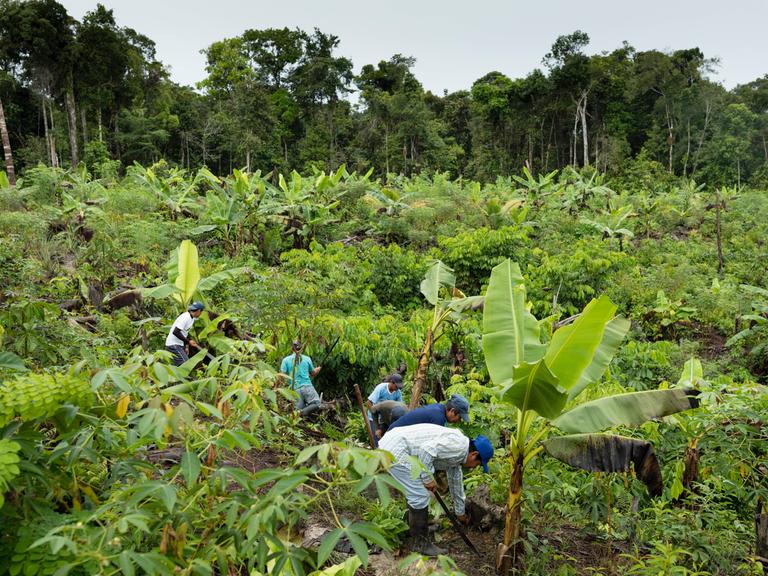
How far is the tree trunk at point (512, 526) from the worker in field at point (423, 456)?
34 centimetres

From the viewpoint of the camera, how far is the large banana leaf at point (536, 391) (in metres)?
3.17

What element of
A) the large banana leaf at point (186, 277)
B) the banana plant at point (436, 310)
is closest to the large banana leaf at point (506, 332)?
the banana plant at point (436, 310)

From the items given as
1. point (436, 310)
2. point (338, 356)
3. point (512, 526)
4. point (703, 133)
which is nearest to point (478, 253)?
point (338, 356)

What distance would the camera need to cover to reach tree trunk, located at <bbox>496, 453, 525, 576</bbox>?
3.50 metres

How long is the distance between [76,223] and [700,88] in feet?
117

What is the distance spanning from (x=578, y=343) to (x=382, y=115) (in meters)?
29.7

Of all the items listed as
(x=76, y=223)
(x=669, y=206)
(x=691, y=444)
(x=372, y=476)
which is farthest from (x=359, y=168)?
(x=372, y=476)

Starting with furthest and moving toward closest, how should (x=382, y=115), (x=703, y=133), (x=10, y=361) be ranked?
(x=703, y=133) → (x=382, y=115) → (x=10, y=361)

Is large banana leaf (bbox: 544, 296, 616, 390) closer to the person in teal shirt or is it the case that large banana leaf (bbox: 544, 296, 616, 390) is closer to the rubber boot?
the rubber boot

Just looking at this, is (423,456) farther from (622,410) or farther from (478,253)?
(478,253)

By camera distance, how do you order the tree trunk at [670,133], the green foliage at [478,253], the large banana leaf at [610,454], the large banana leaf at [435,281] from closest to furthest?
1. the large banana leaf at [610,454]
2. the large banana leaf at [435,281]
3. the green foliage at [478,253]
4. the tree trunk at [670,133]

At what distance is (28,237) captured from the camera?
32.1 feet

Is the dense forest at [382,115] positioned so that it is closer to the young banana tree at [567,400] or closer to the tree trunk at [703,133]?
the tree trunk at [703,133]

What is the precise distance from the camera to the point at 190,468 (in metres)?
2.07
